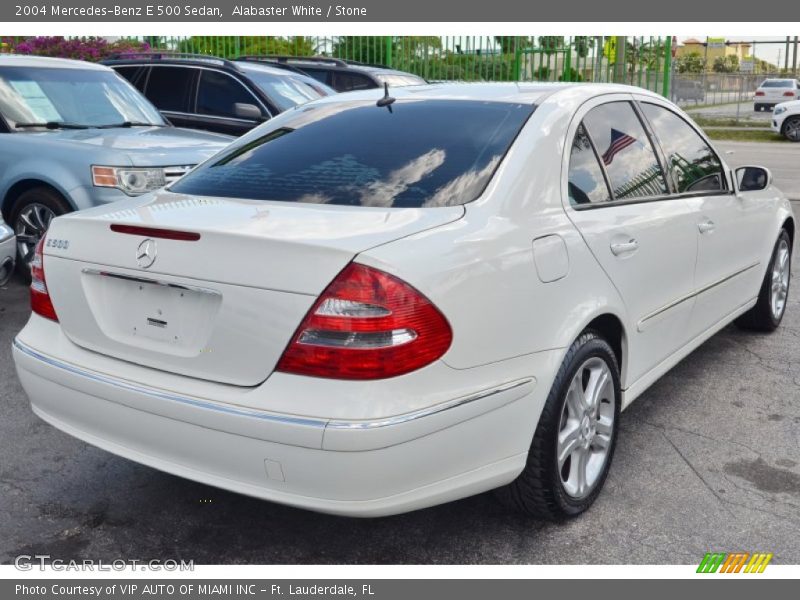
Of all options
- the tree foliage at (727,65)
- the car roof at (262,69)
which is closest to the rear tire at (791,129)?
the car roof at (262,69)

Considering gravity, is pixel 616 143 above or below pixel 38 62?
below

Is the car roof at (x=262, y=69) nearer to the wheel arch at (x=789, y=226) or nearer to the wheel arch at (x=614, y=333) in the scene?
the wheel arch at (x=789, y=226)

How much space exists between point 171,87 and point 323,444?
8293mm

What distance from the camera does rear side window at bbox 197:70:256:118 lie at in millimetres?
9617

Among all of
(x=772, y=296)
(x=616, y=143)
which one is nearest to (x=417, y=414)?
(x=616, y=143)

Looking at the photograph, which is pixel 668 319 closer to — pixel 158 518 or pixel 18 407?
pixel 158 518

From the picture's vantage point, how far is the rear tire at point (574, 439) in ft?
10.1

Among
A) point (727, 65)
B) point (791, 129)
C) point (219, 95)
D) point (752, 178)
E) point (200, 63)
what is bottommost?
point (791, 129)

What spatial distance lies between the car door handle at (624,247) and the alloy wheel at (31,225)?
15.1 feet

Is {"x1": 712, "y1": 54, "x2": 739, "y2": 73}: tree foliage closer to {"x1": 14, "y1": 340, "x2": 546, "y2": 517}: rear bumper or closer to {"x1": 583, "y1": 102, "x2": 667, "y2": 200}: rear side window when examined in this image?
{"x1": 583, "y1": 102, "x2": 667, "y2": 200}: rear side window

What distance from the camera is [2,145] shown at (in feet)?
22.5

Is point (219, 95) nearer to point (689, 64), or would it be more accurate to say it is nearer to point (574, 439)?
point (574, 439)

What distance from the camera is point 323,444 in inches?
98.6

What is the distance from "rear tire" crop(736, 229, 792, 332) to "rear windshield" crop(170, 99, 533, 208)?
294cm
